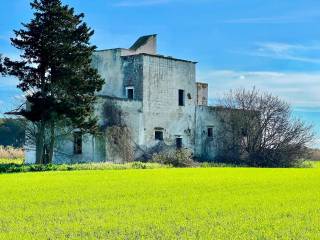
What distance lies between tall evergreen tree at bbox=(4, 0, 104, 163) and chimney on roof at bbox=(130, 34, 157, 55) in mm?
13153

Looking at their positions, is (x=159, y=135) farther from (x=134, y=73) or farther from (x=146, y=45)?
(x=146, y=45)

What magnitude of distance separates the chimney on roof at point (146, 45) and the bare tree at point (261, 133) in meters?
7.57

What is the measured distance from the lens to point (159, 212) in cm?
1353

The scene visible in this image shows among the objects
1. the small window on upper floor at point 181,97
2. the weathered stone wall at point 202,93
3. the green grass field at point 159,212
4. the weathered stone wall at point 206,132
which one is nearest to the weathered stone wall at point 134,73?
the small window on upper floor at point 181,97

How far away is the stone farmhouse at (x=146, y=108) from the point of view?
138 feet

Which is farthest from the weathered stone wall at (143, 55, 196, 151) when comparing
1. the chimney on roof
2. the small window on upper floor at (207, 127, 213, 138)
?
the chimney on roof

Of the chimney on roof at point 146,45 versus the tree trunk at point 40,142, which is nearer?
the tree trunk at point 40,142

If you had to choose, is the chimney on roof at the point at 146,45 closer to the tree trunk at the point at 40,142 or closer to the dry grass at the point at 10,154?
the dry grass at the point at 10,154

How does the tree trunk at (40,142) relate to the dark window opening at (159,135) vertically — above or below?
below

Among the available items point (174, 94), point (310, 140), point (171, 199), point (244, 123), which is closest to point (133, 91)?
point (174, 94)

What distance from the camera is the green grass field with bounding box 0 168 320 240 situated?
10837 millimetres

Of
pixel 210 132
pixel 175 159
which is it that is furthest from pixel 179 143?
pixel 175 159

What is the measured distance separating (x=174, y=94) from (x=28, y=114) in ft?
51.1

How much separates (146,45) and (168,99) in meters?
5.10
